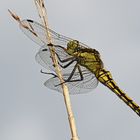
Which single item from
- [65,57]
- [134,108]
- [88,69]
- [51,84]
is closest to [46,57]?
[51,84]

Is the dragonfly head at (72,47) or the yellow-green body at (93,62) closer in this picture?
the dragonfly head at (72,47)

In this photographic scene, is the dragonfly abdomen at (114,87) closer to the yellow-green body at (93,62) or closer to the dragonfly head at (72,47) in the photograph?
the yellow-green body at (93,62)

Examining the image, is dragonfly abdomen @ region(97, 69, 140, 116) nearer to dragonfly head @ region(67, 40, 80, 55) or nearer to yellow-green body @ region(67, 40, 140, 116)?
Answer: yellow-green body @ region(67, 40, 140, 116)

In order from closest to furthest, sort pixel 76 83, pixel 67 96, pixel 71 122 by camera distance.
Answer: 1. pixel 71 122
2. pixel 67 96
3. pixel 76 83

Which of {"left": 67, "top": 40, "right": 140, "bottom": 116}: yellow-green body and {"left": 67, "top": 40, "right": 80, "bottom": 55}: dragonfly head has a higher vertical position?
{"left": 67, "top": 40, "right": 80, "bottom": 55}: dragonfly head

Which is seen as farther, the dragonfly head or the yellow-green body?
the yellow-green body

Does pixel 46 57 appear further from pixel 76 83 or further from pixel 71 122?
pixel 71 122

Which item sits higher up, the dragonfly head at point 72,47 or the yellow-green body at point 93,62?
the dragonfly head at point 72,47

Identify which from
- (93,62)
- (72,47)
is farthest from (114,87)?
(72,47)
